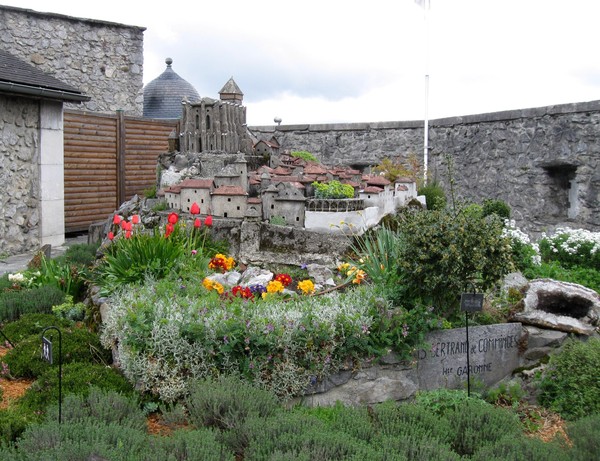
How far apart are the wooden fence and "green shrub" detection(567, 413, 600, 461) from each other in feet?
31.3

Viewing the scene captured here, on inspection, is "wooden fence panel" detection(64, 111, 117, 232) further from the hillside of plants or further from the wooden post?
the hillside of plants

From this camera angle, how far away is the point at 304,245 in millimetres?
7176

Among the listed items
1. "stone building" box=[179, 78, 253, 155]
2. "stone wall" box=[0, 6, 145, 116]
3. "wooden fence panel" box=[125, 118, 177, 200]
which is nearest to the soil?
"stone building" box=[179, 78, 253, 155]

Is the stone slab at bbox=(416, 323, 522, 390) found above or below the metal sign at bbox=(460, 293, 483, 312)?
below

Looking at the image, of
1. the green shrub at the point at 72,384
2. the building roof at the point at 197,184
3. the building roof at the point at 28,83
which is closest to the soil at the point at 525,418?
the green shrub at the point at 72,384

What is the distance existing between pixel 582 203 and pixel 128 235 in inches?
284

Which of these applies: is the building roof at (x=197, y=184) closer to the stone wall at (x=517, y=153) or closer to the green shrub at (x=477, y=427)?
the stone wall at (x=517, y=153)

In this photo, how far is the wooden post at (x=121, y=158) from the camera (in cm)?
1327

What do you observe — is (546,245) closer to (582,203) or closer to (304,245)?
(582,203)

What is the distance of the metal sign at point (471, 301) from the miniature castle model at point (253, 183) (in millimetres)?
2575

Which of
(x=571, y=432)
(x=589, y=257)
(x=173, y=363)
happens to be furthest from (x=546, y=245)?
(x=173, y=363)

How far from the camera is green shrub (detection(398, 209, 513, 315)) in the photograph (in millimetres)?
5184

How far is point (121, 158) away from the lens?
13383mm

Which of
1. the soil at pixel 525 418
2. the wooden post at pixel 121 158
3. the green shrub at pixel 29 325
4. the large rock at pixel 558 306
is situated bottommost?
the soil at pixel 525 418
